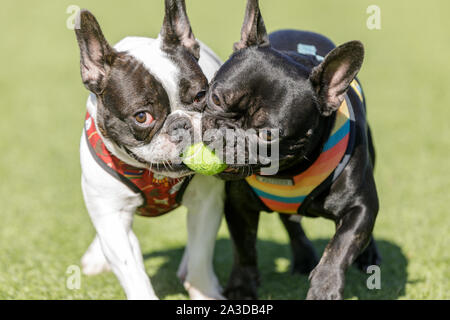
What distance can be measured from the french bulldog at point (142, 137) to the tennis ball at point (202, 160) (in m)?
0.08

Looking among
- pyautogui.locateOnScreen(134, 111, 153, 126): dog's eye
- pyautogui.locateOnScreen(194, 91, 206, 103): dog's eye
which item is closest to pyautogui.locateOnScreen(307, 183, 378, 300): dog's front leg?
pyautogui.locateOnScreen(194, 91, 206, 103): dog's eye

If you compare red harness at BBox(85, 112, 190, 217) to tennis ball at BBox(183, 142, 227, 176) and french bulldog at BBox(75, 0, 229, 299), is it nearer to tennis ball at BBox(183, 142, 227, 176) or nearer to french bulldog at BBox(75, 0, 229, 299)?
french bulldog at BBox(75, 0, 229, 299)

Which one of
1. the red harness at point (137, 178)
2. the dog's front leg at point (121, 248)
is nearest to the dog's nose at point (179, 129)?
the red harness at point (137, 178)

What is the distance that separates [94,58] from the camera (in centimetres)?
434

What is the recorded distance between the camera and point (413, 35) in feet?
53.7

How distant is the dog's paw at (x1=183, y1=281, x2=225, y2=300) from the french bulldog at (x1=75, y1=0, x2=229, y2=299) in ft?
0.44

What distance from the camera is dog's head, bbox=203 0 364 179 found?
3.93m

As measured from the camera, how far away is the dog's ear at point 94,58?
4277 millimetres

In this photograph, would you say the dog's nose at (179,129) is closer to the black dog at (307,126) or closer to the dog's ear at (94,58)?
the black dog at (307,126)

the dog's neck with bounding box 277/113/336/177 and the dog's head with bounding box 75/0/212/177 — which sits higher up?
the dog's head with bounding box 75/0/212/177

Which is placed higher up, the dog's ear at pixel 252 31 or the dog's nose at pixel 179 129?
the dog's ear at pixel 252 31

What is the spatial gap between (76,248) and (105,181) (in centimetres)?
221
